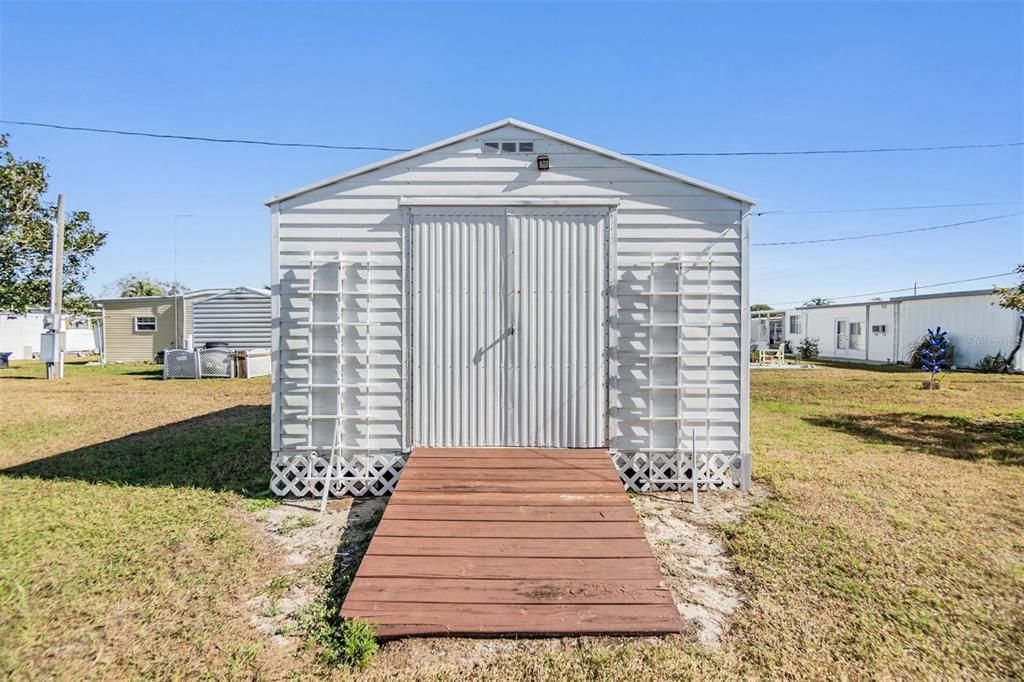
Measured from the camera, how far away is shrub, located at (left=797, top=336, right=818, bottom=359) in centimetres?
2720

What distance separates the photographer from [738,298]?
5.28m

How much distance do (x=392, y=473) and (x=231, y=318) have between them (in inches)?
692

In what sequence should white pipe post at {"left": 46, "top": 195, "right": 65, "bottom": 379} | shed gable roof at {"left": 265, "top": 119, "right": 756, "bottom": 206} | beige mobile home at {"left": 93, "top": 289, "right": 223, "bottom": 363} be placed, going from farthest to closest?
beige mobile home at {"left": 93, "top": 289, "right": 223, "bottom": 363}
white pipe post at {"left": 46, "top": 195, "right": 65, "bottom": 379}
shed gable roof at {"left": 265, "top": 119, "right": 756, "bottom": 206}

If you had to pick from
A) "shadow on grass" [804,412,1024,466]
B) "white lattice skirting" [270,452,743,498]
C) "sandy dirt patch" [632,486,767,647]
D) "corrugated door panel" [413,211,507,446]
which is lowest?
"sandy dirt patch" [632,486,767,647]

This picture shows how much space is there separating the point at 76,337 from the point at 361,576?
4236 cm

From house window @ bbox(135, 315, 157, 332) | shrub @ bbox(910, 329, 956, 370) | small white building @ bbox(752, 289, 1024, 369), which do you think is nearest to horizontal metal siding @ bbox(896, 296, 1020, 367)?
small white building @ bbox(752, 289, 1024, 369)

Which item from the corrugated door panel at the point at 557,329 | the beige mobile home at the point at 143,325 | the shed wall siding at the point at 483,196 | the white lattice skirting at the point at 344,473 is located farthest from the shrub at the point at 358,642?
the beige mobile home at the point at 143,325

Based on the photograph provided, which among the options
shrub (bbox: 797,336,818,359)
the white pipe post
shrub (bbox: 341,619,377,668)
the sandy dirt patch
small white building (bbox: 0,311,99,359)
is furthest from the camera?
shrub (bbox: 797,336,818,359)

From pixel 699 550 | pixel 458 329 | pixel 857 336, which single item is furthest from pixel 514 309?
pixel 857 336

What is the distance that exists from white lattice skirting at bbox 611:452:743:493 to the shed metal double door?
16.6 inches

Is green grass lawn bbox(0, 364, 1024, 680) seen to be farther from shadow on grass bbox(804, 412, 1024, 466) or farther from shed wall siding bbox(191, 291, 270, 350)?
shed wall siding bbox(191, 291, 270, 350)

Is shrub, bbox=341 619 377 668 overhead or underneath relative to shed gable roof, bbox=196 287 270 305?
underneath

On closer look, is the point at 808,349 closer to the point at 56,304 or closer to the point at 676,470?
the point at 676,470

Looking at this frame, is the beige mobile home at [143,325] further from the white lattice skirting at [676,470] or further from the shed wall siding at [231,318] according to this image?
the white lattice skirting at [676,470]
